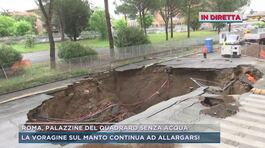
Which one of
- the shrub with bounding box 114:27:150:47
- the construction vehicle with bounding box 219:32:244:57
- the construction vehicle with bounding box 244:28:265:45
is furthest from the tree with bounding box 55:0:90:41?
the construction vehicle with bounding box 219:32:244:57

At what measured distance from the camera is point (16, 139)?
9.11m

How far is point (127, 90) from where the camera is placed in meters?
18.0

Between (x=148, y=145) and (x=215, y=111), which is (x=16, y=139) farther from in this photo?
(x=215, y=111)

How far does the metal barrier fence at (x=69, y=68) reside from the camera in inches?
648

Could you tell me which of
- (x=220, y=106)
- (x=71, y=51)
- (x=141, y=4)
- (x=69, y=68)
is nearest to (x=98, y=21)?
(x=141, y=4)

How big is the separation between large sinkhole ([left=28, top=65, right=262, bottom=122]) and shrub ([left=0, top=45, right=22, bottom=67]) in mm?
5711

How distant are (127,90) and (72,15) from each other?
2865cm

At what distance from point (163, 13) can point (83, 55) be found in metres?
23.2

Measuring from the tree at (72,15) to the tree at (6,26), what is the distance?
16.9 meters

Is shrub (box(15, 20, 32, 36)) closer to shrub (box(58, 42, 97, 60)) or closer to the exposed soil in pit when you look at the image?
shrub (box(58, 42, 97, 60))

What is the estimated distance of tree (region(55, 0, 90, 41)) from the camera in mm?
41188

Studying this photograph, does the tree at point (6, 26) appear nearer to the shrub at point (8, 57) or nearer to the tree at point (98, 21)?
the tree at point (98, 21)

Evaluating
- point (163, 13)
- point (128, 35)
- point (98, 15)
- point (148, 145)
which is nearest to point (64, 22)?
point (98, 15)

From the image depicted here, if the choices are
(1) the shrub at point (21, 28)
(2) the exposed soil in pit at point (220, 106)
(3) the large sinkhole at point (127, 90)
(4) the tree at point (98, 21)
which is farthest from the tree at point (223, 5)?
(1) the shrub at point (21, 28)
